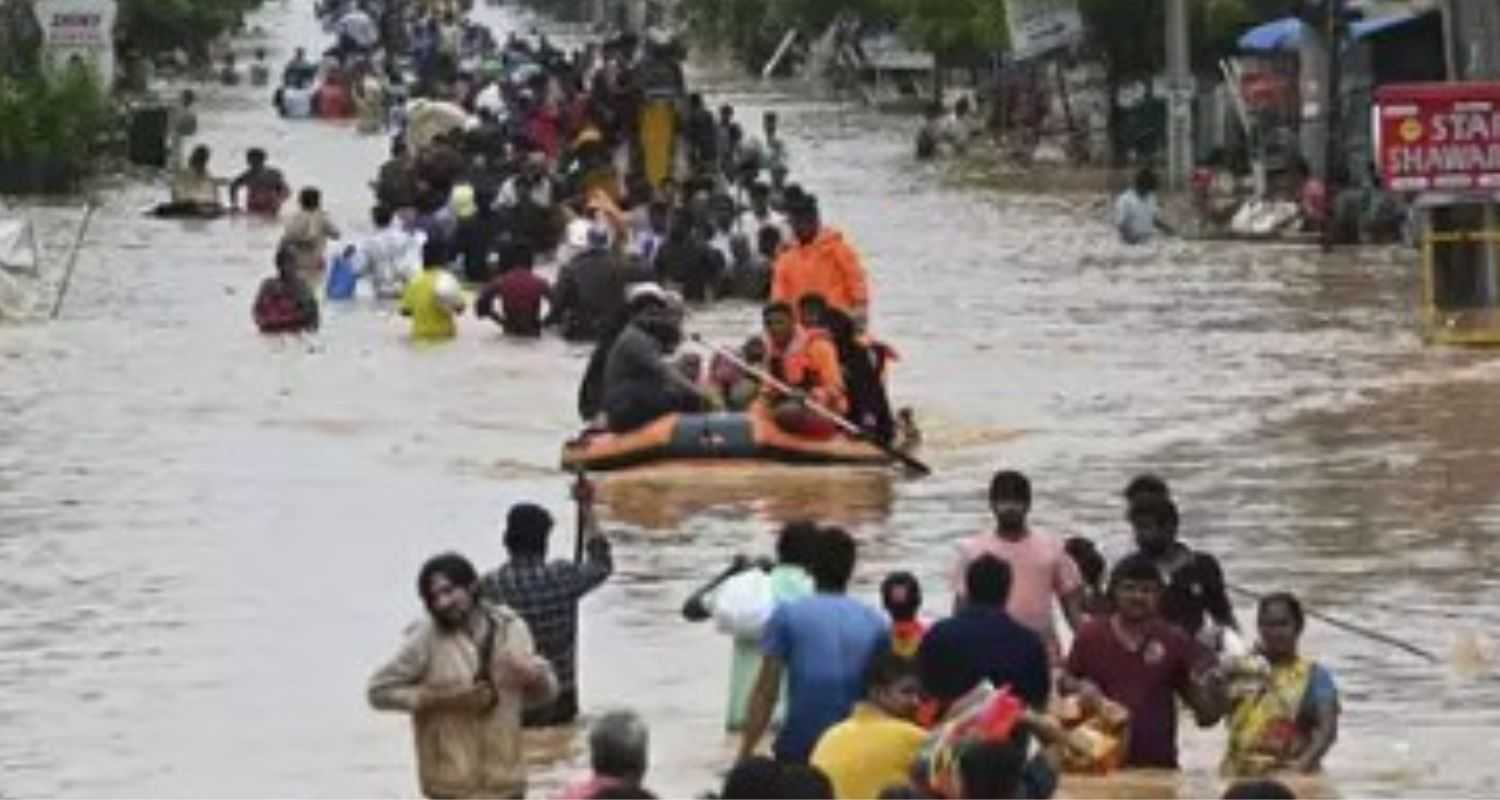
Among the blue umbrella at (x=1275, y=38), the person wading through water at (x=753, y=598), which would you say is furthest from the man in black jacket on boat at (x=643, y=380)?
the blue umbrella at (x=1275, y=38)

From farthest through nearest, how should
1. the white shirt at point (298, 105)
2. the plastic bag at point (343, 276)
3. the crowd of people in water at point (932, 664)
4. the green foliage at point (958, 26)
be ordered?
the white shirt at point (298, 105) < the green foliage at point (958, 26) < the plastic bag at point (343, 276) < the crowd of people in water at point (932, 664)

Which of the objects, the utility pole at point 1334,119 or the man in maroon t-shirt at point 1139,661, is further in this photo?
the utility pole at point 1334,119

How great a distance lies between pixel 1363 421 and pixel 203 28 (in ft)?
199

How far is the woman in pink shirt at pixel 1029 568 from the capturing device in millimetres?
16812

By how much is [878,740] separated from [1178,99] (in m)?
43.5

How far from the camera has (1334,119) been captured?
50.9 metres

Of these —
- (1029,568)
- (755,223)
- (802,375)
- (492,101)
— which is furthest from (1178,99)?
(1029,568)

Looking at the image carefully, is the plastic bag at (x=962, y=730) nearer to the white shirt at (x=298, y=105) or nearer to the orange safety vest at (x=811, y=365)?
the orange safety vest at (x=811, y=365)

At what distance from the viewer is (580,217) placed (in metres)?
44.3

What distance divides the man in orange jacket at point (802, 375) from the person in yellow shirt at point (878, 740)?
43.2ft

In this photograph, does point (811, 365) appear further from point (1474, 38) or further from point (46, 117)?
point (46, 117)

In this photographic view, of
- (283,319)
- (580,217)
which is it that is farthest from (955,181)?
(283,319)

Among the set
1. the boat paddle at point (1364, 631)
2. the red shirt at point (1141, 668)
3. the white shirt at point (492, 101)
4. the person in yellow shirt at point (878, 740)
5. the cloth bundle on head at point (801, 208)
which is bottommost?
the boat paddle at point (1364, 631)

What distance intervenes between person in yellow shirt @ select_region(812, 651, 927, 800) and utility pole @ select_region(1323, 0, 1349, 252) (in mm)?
34799
